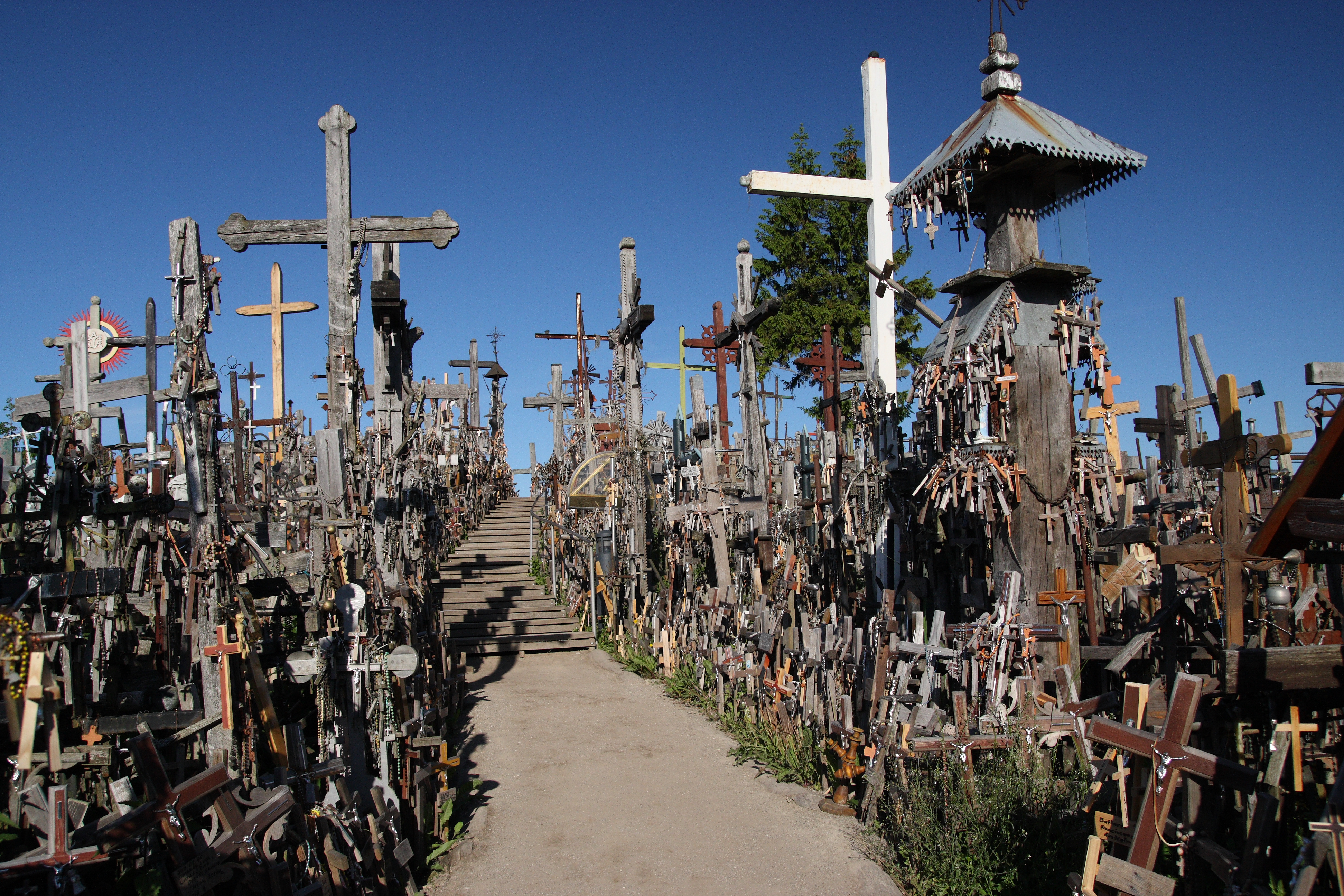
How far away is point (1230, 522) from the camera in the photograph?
491cm

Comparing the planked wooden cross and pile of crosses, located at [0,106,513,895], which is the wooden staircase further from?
the planked wooden cross

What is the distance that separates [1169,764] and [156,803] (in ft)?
14.7

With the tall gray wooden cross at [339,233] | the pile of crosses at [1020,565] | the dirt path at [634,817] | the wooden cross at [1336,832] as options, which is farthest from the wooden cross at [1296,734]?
the tall gray wooden cross at [339,233]

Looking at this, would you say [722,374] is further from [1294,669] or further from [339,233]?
[1294,669]

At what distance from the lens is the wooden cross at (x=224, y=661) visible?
15.4ft

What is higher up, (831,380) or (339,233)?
(339,233)

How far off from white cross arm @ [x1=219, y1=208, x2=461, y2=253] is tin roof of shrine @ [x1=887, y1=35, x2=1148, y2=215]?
4.59m

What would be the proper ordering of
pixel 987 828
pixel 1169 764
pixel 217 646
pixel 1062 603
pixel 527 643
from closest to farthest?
1. pixel 1169 764
2. pixel 217 646
3. pixel 987 828
4. pixel 1062 603
5. pixel 527 643

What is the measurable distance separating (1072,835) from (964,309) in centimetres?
429

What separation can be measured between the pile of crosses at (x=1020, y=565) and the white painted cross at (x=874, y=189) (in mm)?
43

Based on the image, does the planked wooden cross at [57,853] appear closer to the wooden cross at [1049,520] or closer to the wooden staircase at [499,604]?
the wooden cross at [1049,520]

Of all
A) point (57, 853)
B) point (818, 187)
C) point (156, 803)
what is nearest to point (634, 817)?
point (156, 803)

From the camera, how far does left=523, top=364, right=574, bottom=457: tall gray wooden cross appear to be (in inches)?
965

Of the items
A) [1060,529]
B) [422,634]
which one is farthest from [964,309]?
[422,634]
